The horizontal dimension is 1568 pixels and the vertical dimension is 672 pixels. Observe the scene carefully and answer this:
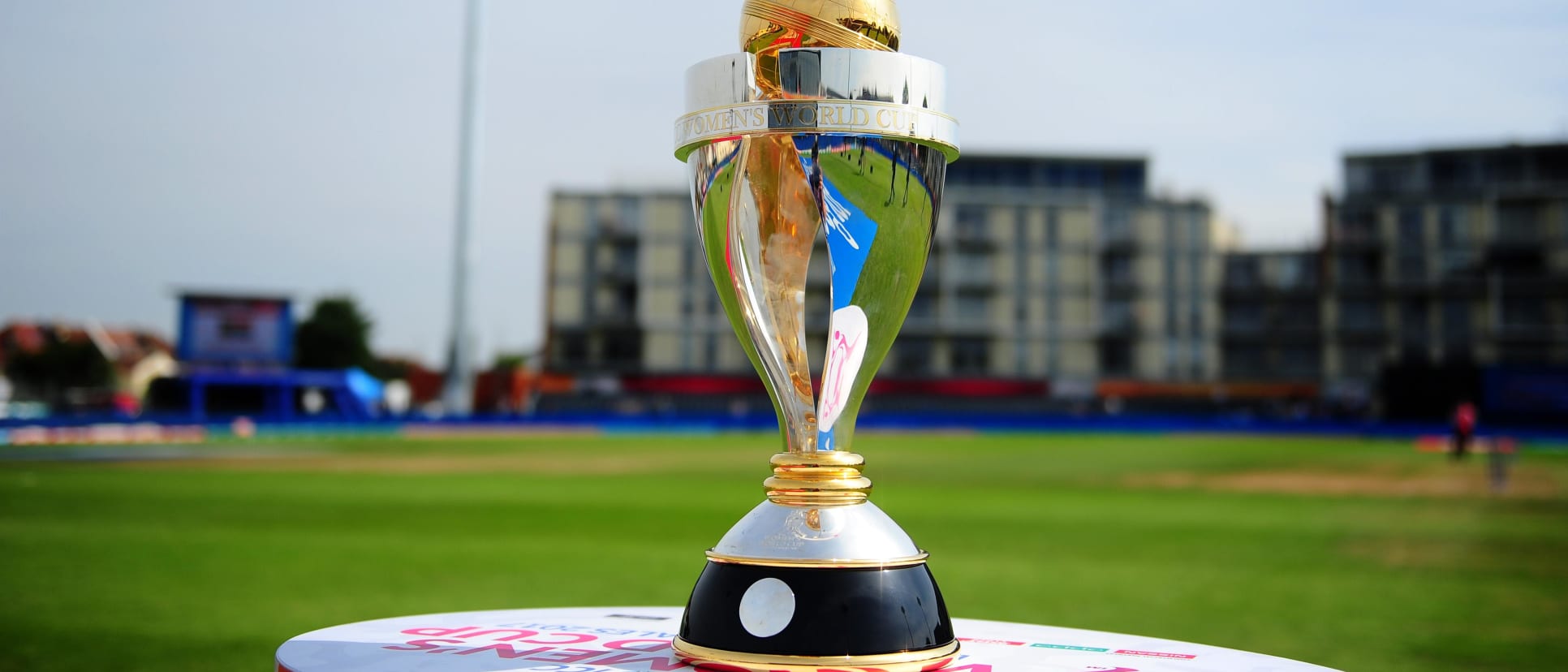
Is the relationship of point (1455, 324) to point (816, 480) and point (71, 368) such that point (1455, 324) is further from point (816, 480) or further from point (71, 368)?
point (71, 368)

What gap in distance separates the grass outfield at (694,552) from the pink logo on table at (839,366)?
520 cm

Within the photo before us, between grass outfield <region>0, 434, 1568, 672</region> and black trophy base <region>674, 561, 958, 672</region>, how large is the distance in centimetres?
517

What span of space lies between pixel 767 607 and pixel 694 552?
1021 cm

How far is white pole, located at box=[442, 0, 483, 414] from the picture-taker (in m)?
44.5

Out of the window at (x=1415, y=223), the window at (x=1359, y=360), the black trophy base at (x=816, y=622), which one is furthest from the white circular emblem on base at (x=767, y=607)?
the window at (x=1415, y=223)

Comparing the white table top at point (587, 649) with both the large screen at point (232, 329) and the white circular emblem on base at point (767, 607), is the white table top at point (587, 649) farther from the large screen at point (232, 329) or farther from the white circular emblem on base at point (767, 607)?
the large screen at point (232, 329)

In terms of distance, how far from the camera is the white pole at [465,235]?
146 ft

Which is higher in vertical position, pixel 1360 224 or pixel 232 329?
pixel 1360 224

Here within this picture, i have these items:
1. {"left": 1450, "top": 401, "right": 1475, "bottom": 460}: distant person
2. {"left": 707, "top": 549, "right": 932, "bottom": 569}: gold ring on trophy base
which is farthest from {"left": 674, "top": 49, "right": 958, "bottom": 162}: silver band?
{"left": 1450, "top": 401, "right": 1475, "bottom": 460}: distant person

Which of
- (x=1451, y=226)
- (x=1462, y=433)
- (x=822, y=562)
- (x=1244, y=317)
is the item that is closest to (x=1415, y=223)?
(x=1451, y=226)

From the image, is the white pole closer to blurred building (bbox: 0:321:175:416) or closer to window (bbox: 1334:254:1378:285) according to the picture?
blurred building (bbox: 0:321:175:416)

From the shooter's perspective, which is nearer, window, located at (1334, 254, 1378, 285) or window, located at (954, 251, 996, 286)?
window, located at (1334, 254, 1378, 285)

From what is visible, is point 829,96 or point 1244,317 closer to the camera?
point 829,96

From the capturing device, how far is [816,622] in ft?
7.24
